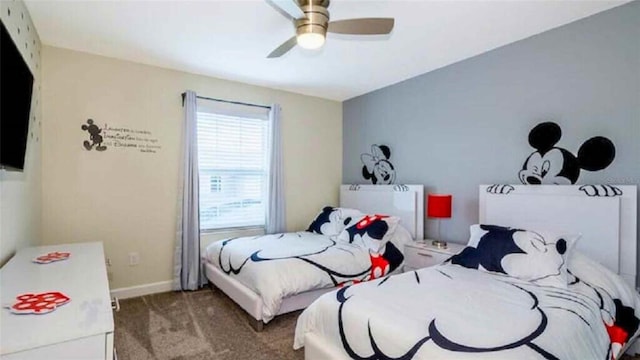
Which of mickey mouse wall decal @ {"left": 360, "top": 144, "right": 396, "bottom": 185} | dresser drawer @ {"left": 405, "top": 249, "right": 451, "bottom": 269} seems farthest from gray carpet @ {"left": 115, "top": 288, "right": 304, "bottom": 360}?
mickey mouse wall decal @ {"left": 360, "top": 144, "right": 396, "bottom": 185}

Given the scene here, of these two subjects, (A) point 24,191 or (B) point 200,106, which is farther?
(B) point 200,106

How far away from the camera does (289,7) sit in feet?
6.28

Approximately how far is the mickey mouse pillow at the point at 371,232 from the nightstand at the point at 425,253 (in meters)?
0.26

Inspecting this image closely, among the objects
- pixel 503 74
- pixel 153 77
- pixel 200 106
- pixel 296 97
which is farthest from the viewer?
pixel 296 97

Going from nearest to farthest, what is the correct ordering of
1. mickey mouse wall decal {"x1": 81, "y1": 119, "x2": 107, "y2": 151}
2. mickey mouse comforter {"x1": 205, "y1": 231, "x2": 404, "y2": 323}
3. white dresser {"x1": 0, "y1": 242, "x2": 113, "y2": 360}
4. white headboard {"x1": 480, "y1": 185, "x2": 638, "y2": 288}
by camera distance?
white dresser {"x1": 0, "y1": 242, "x2": 113, "y2": 360} → white headboard {"x1": 480, "y1": 185, "x2": 638, "y2": 288} → mickey mouse comforter {"x1": 205, "y1": 231, "x2": 404, "y2": 323} → mickey mouse wall decal {"x1": 81, "y1": 119, "x2": 107, "y2": 151}

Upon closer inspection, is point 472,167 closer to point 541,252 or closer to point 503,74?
point 503,74

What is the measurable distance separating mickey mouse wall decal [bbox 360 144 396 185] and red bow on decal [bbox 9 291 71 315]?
3.42 meters

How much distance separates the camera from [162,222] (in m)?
3.64

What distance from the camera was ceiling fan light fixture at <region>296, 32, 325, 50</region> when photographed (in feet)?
7.00

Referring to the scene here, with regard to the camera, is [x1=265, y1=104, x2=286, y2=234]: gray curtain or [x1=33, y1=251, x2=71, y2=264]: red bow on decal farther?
[x1=265, y1=104, x2=286, y2=234]: gray curtain

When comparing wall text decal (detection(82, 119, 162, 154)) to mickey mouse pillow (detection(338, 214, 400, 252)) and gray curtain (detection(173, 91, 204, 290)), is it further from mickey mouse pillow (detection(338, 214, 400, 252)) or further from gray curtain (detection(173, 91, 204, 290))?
mickey mouse pillow (detection(338, 214, 400, 252))

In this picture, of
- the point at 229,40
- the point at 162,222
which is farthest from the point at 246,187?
the point at 229,40

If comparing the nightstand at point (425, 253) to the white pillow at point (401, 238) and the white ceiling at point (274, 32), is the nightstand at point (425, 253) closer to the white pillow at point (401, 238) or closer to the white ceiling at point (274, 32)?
the white pillow at point (401, 238)

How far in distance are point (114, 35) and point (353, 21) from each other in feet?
6.83
